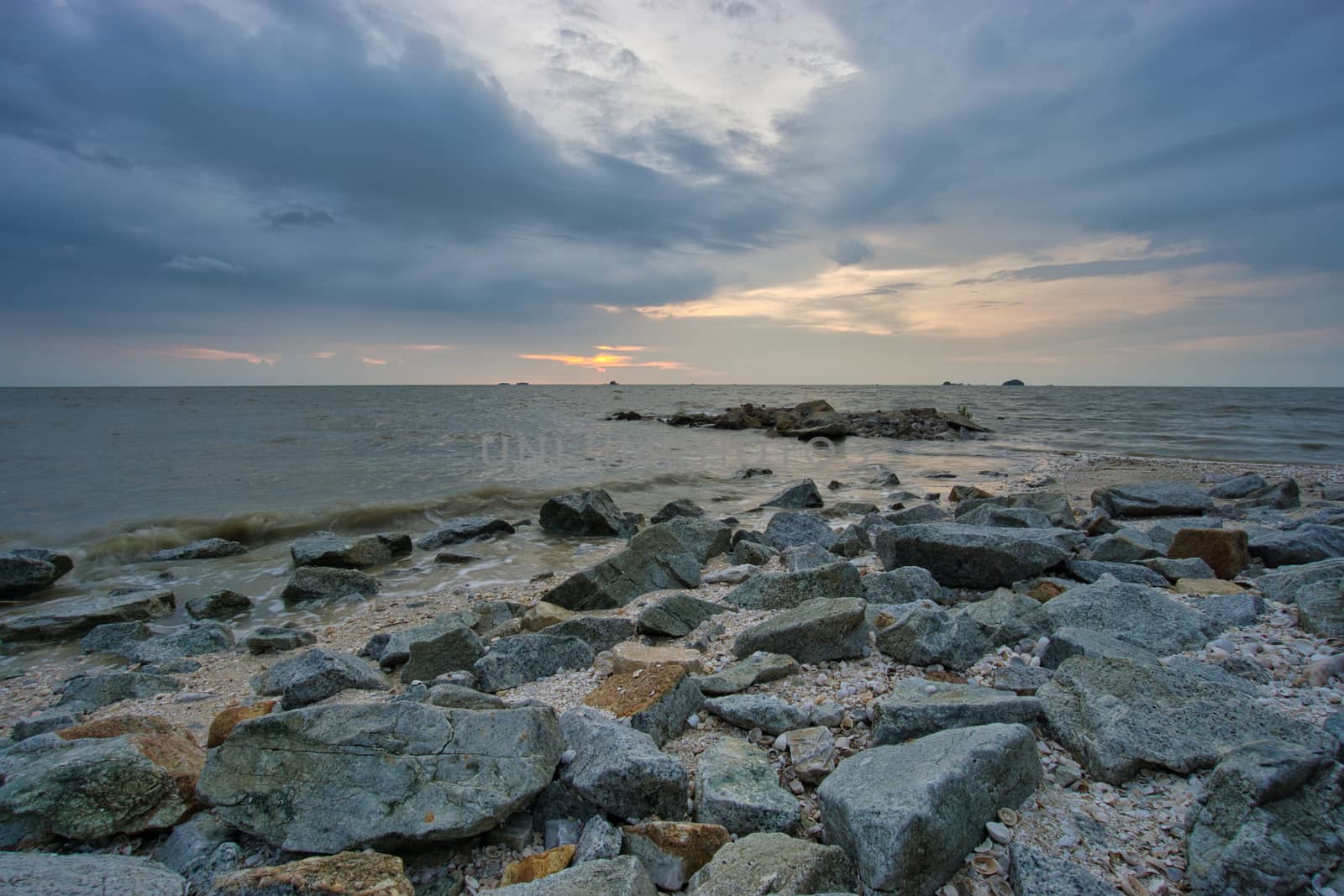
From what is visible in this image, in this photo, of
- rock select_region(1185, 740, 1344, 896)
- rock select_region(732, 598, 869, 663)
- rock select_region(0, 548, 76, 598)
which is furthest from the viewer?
rock select_region(0, 548, 76, 598)

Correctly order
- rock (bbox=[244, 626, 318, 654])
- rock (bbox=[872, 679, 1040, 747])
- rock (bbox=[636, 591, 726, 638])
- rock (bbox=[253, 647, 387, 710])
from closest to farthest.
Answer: rock (bbox=[872, 679, 1040, 747]), rock (bbox=[253, 647, 387, 710]), rock (bbox=[636, 591, 726, 638]), rock (bbox=[244, 626, 318, 654])

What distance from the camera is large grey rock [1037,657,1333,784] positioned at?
2.45 metres

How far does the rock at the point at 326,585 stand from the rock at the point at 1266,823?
26.0ft

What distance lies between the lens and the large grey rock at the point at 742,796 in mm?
2426

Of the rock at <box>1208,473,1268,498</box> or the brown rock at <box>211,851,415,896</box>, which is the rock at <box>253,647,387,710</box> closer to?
the brown rock at <box>211,851,415,896</box>

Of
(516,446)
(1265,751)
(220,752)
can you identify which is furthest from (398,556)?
(516,446)

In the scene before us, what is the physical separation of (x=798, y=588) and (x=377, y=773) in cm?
362

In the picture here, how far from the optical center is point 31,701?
5008mm

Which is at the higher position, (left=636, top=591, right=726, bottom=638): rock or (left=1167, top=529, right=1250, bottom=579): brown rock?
(left=1167, top=529, right=1250, bottom=579): brown rock

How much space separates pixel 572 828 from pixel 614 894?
0.52 metres

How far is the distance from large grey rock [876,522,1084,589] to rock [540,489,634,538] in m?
5.81

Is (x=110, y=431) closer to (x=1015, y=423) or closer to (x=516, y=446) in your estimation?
(x=516, y=446)

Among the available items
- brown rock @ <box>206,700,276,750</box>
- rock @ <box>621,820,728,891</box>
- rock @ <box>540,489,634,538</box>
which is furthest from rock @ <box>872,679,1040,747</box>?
rock @ <box>540,489,634,538</box>

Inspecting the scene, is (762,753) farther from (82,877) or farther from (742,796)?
(82,877)
